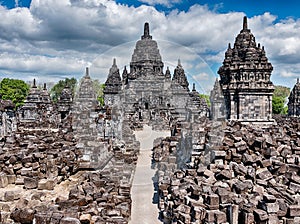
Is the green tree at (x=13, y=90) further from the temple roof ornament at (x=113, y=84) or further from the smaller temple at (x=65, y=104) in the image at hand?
the smaller temple at (x=65, y=104)

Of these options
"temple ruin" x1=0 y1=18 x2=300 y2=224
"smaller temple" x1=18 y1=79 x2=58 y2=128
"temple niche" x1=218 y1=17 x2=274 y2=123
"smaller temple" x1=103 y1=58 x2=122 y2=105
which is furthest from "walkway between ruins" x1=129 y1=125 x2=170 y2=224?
"smaller temple" x1=103 y1=58 x2=122 y2=105

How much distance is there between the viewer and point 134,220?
277 inches

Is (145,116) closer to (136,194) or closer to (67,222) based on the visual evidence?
(136,194)

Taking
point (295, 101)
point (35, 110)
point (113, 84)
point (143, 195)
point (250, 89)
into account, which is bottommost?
point (143, 195)

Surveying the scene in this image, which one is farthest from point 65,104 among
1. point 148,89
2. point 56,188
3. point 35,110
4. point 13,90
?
point 13,90

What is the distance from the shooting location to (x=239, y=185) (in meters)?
6.65

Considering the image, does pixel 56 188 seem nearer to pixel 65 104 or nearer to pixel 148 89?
pixel 65 104

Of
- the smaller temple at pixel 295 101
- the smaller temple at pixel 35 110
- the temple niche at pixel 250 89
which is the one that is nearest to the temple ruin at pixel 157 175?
the temple niche at pixel 250 89

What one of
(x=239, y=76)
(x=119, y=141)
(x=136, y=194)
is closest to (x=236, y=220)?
(x=136, y=194)

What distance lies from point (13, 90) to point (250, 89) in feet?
120

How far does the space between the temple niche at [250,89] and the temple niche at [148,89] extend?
7.94 m

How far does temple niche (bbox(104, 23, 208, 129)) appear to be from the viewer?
1219 inches

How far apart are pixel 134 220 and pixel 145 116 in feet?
79.0

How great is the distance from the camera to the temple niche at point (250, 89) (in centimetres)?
2141
